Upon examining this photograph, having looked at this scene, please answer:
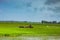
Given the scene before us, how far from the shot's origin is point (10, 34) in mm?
13219

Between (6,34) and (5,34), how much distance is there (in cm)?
7

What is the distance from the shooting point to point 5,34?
13.1 meters

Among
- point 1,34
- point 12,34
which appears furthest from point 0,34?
point 12,34

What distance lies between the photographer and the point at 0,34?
12.9 m

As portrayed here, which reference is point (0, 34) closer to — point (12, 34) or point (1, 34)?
point (1, 34)

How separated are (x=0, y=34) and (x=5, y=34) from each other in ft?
1.22

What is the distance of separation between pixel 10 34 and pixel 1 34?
0.67m

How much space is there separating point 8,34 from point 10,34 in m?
0.14

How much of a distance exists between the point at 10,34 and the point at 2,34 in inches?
22.9

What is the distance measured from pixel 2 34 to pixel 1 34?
10 centimetres

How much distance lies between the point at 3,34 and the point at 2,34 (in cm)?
8

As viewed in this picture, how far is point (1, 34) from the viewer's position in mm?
12898

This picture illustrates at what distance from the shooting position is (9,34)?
1322 centimetres

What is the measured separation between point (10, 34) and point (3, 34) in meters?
0.51
